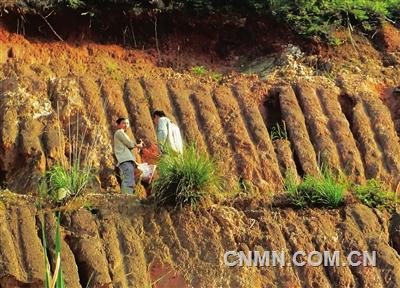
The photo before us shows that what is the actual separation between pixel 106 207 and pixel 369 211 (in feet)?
11.0

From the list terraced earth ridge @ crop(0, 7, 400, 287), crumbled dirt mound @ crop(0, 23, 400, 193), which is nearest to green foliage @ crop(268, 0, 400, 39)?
terraced earth ridge @ crop(0, 7, 400, 287)

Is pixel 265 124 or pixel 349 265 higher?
pixel 265 124

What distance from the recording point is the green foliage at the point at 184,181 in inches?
644

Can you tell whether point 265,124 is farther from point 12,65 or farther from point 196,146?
point 12,65

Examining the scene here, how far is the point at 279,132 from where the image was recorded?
19.6 meters

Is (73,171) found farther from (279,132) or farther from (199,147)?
(279,132)

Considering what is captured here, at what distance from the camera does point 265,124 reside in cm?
1983

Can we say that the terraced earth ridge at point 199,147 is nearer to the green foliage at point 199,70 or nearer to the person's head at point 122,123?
the green foliage at point 199,70

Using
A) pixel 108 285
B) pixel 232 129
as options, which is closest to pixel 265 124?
pixel 232 129

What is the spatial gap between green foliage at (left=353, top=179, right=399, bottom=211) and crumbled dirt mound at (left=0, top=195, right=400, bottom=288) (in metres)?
0.31

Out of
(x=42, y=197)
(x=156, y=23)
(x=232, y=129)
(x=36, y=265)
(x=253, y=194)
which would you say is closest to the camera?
(x=36, y=265)

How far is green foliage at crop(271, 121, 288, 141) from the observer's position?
19531 millimetres

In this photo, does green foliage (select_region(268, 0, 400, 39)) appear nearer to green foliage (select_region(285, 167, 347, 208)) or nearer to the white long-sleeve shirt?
the white long-sleeve shirt

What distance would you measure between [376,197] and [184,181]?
2700 millimetres
